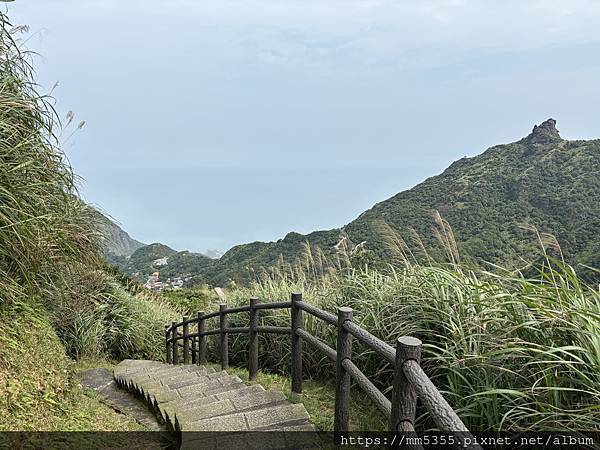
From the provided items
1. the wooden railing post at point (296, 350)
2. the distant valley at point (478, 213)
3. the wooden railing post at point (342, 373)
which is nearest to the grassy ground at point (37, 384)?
the wooden railing post at point (296, 350)

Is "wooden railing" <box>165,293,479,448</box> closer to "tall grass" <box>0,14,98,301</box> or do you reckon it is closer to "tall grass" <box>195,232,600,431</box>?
"tall grass" <box>195,232,600,431</box>

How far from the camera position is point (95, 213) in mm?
6781

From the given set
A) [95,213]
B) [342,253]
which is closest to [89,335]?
[95,213]

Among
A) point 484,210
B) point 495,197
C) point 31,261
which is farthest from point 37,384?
point 495,197

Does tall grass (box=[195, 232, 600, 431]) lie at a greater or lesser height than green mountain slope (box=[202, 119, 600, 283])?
lesser

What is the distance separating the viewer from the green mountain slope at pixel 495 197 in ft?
43.9

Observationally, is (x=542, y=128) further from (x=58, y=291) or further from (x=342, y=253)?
(x=58, y=291)

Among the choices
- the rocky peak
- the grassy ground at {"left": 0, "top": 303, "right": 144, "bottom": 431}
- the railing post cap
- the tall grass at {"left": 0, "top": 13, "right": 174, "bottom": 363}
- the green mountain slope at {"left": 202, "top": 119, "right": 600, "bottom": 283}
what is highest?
the rocky peak

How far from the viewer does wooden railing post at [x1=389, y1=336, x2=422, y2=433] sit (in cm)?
186

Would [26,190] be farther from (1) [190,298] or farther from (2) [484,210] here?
(2) [484,210]

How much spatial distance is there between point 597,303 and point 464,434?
57.1 inches

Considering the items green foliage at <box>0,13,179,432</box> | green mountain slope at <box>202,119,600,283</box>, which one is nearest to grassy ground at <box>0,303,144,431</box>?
green foliage at <box>0,13,179,432</box>

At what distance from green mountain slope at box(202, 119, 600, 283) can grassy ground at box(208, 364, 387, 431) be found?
2.50 m

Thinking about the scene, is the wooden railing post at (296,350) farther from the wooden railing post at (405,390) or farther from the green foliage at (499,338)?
the wooden railing post at (405,390)
